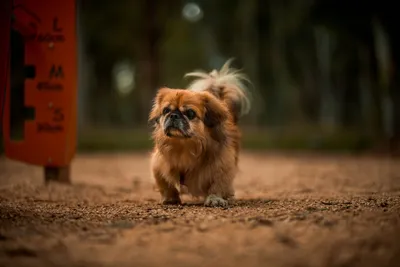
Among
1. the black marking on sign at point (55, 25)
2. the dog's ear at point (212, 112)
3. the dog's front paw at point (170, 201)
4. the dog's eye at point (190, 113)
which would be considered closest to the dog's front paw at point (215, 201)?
the dog's front paw at point (170, 201)

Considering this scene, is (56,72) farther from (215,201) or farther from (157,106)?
(215,201)

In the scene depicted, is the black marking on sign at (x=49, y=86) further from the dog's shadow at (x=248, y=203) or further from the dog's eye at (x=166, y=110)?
the dog's shadow at (x=248, y=203)

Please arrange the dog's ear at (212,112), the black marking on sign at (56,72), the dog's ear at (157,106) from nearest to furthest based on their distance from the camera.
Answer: the dog's ear at (212,112) → the dog's ear at (157,106) → the black marking on sign at (56,72)

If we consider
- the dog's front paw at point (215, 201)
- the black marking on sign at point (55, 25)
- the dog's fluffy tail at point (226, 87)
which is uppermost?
the black marking on sign at point (55, 25)

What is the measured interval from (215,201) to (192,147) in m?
0.62

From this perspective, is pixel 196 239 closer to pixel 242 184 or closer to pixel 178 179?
pixel 178 179

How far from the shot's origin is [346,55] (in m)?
29.7

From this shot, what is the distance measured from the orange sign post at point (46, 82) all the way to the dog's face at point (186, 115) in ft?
8.43

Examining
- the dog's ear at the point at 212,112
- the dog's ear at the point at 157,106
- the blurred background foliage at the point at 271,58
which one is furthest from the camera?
the blurred background foliage at the point at 271,58

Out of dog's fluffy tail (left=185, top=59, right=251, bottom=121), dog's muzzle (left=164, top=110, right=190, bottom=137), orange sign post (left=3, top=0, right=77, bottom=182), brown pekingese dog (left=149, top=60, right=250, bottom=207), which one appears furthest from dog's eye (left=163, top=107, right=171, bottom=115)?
orange sign post (left=3, top=0, right=77, bottom=182)

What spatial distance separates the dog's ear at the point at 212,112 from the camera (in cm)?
594

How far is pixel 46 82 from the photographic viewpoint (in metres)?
8.09

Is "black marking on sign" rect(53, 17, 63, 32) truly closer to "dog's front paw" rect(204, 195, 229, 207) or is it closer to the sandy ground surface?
the sandy ground surface

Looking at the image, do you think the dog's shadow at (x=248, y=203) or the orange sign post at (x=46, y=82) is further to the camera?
the orange sign post at (x=46, y=82)
